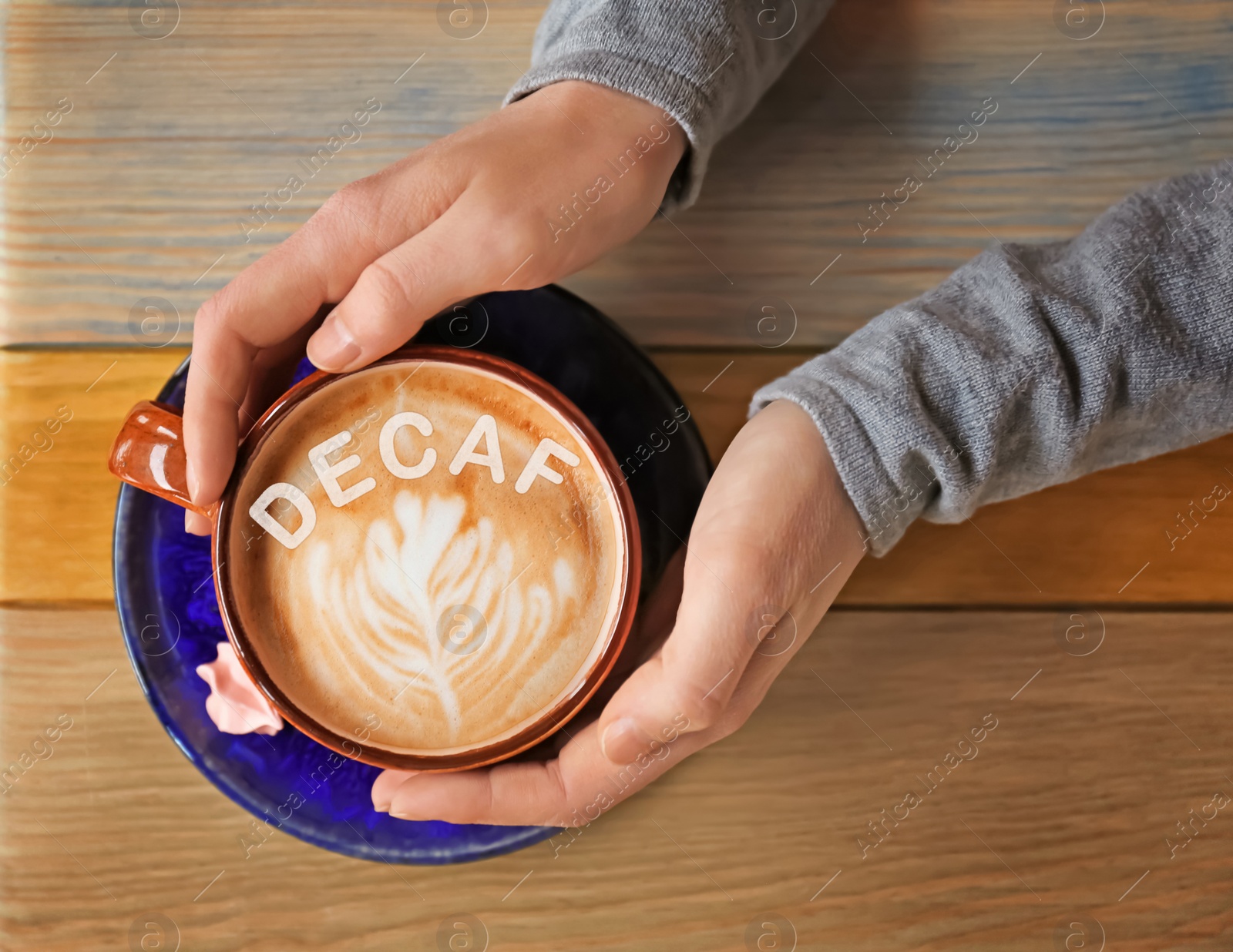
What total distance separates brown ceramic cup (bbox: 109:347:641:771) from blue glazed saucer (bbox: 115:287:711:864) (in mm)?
92

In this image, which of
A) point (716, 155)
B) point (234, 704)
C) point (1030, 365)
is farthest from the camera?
point (716, 155)

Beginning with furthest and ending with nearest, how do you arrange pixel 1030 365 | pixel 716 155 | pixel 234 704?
pixel 716 155, pixel 234 704, pixel 1030 365

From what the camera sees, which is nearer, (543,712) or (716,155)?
(543,712)

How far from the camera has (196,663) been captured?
0.77 metres

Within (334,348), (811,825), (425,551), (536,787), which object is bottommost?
(811,825)

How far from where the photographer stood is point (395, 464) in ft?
2.29

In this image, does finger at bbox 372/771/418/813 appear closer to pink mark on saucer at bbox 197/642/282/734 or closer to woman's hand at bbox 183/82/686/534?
pink mark on saucer at bbox 197/642/282/734

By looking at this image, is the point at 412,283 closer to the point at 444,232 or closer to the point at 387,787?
the point at 444,232

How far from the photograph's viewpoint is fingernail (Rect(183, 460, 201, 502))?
0.67m

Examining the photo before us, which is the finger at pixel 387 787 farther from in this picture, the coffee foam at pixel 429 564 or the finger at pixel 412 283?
the finger at pixel 412 283

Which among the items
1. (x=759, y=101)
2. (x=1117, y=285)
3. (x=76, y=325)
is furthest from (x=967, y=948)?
(x=76, y=325)

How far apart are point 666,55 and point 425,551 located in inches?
18.0

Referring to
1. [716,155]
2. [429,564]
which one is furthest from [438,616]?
[716,155]

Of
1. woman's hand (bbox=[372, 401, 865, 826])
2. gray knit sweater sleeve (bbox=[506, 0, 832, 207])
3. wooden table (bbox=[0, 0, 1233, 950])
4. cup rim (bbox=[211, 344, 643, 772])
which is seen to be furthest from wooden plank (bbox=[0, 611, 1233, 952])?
gray knit sweater sleeve (bbox=[506, 0, 832, 207])
